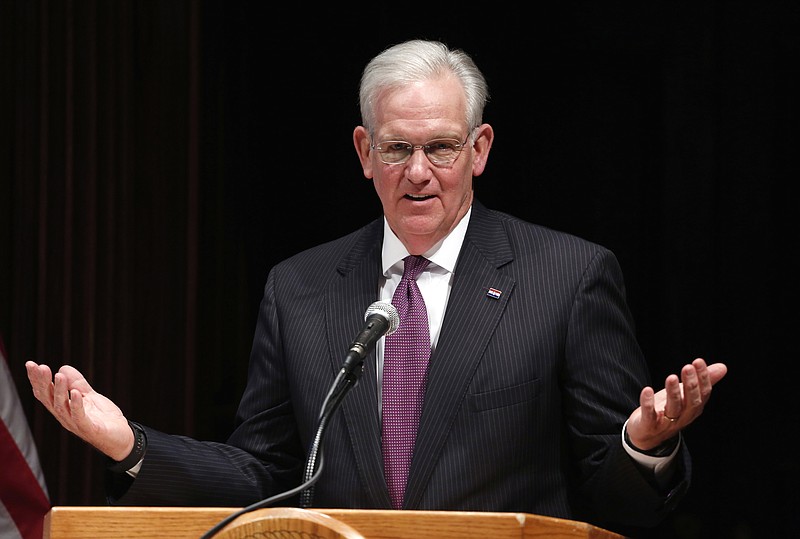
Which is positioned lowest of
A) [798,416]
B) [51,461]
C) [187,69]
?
[51,461]

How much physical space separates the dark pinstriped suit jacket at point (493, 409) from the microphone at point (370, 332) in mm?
399

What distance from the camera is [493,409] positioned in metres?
1.92

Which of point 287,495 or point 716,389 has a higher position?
point 287,495

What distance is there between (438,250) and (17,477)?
3.59 feet

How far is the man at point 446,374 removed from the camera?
1.84 meters

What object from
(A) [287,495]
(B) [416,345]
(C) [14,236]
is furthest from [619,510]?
(C) [14,236]

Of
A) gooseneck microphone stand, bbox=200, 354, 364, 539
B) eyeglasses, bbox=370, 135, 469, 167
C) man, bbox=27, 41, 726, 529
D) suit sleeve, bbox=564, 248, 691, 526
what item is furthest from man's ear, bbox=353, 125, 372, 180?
gooseneck microphone stand, bbox=200, 354, 364, 539

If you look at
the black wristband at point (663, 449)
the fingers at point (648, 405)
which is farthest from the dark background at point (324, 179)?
the fingers at point (648, 405)

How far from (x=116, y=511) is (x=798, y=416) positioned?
2.16 meters

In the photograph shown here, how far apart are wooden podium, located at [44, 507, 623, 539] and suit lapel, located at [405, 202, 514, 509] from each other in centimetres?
50

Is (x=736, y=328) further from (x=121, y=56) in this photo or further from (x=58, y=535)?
(x=58, y=535)

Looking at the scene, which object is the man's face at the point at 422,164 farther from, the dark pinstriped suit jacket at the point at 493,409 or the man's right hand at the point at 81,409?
the man's right hand at the point at 81,409

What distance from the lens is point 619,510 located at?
1812mm

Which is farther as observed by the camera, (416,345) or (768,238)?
(768,238)
